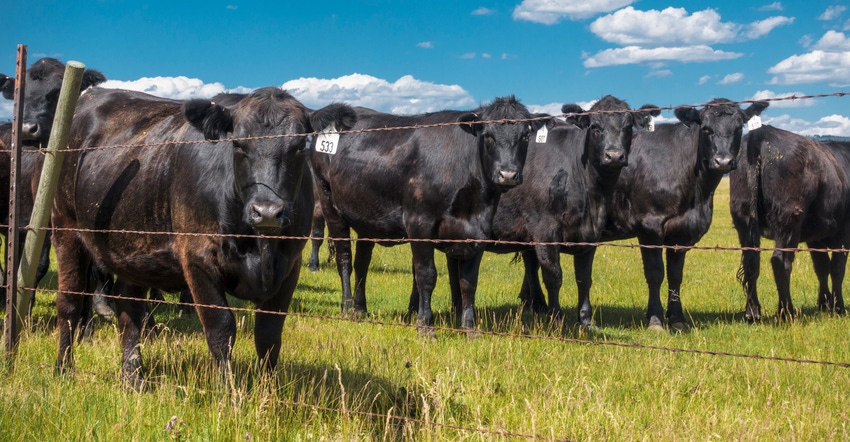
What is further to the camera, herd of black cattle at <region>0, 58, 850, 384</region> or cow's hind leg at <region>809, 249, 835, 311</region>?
cow's hind leg at <region>809, 249, 835, 311</region>

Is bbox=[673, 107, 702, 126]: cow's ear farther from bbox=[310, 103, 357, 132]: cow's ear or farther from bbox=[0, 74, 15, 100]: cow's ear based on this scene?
bbox=[0, 74, 15, 100]: cow's ear

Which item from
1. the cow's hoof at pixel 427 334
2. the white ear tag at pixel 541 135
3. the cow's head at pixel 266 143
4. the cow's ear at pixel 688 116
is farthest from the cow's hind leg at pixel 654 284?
the cow's head at pixel 266 143

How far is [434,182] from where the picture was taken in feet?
28.3

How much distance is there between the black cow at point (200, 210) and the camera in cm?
486

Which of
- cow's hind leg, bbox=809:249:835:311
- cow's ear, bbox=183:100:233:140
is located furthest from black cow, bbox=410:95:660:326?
cow's ear, bbox=183:100:233:140

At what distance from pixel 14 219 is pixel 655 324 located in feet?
22.4

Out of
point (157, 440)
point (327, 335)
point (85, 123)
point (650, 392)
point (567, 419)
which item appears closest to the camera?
point (157, 440)

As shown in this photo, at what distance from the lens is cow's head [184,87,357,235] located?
464cm

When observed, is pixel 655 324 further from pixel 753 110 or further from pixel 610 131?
pixel 753 110

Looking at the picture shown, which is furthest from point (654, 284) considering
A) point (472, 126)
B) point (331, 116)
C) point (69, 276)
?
point (69, 276)

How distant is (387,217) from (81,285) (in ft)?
12.7

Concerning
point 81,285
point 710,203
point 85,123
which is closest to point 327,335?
point 81,285

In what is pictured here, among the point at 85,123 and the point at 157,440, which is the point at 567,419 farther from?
the point at 85,123

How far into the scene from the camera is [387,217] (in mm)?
9258
